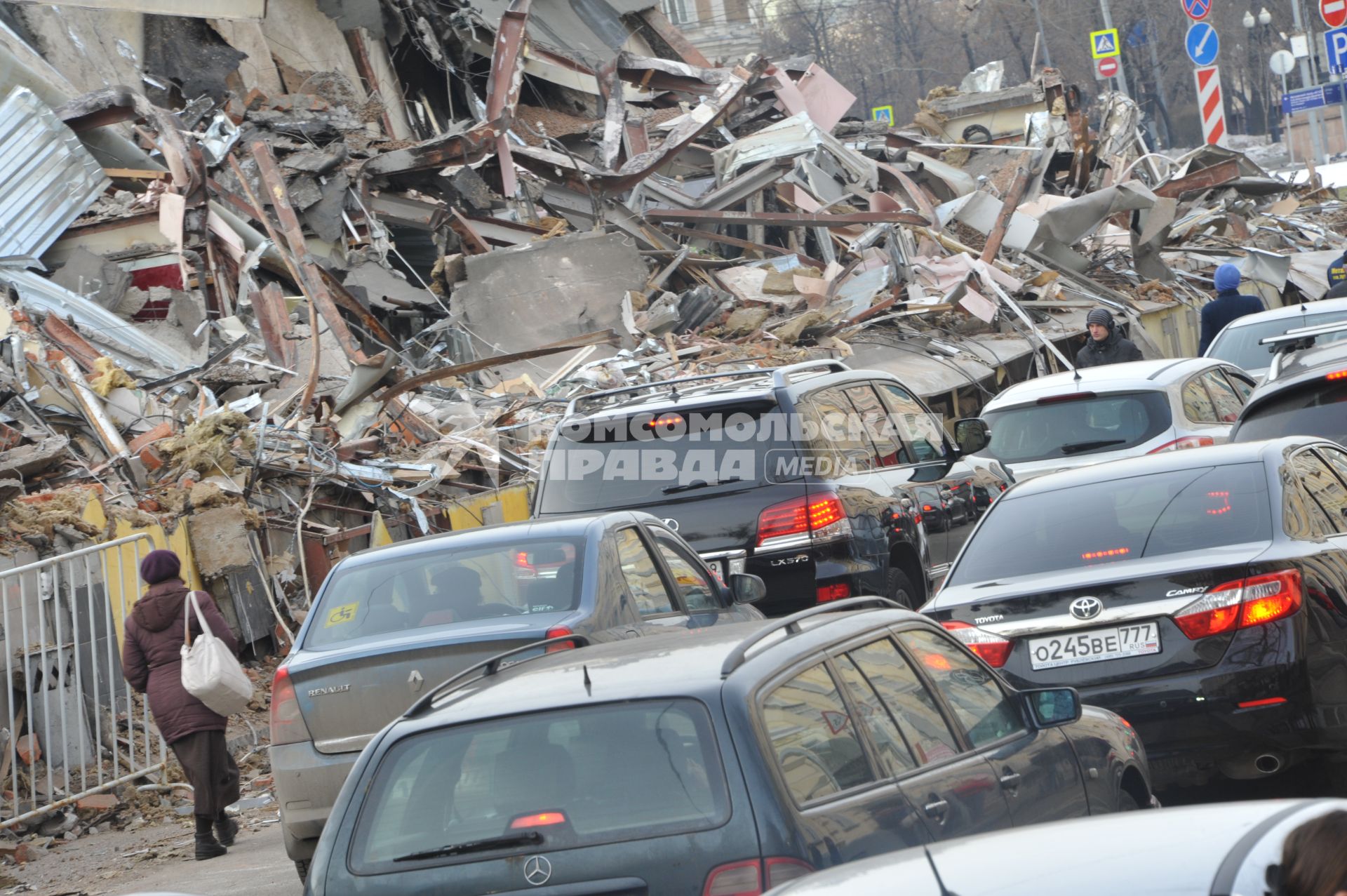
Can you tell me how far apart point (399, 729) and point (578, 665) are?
492 millimetres

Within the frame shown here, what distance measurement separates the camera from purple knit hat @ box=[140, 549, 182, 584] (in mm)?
8273

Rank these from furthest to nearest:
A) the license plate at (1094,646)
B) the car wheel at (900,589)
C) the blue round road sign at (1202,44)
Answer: the blue round road sign at (1202,44) → the car wheel at (900,589) → the license plate at (1094,646)

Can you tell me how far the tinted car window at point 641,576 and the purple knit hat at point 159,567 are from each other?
258cm

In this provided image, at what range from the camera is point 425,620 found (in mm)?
6797

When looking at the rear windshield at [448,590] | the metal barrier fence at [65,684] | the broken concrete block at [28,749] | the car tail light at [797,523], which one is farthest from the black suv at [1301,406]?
the broken concrete block at [28,749]

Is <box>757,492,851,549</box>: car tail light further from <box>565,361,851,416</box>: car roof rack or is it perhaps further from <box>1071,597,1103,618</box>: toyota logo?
<box>1071,597,1103,618</box>: toyota logo

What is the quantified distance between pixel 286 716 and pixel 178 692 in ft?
5.98

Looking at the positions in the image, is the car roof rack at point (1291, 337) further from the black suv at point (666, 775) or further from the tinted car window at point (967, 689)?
the black suv at point (666, 775)

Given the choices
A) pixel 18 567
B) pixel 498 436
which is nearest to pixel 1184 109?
pixel 498 436

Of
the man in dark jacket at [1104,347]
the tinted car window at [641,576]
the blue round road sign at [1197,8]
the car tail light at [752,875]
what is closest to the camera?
the car tail light at [752,875]

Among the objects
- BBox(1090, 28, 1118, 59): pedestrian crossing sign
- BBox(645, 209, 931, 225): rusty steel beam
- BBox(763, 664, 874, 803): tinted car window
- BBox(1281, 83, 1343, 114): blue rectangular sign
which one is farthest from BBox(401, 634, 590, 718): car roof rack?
BBox(1281, 83, 1343, 114): blue rectangular sign

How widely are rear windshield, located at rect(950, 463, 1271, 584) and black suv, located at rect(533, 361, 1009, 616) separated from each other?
176 cm

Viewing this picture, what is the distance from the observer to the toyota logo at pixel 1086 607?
19.7ft

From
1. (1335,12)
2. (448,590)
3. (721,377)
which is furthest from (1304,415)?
(1335,12)
